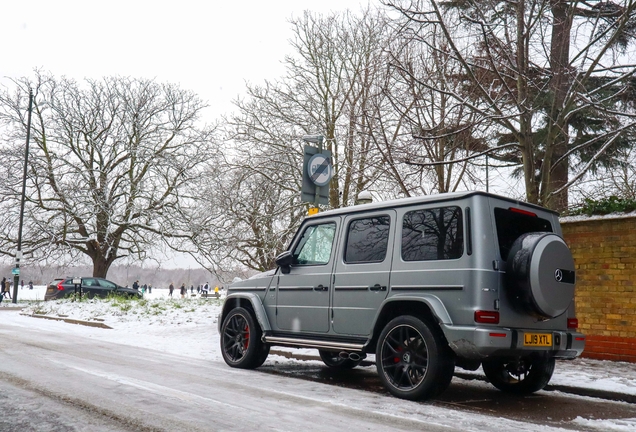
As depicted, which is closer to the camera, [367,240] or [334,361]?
[367,240]

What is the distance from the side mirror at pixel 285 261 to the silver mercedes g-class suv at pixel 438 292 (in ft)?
0.55

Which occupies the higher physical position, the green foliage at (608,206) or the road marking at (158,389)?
the green foliage at (608,206)

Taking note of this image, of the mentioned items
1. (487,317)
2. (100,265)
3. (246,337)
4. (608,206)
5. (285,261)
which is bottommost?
(246,337)

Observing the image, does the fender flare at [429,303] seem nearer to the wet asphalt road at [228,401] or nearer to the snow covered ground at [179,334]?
the wet asphalt road at [228,401]

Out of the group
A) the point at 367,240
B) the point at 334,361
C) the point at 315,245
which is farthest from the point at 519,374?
the point at 315,245

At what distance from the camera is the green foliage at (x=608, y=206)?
861 cm

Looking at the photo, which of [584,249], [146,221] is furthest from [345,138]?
[146,221]

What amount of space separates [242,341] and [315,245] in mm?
1772

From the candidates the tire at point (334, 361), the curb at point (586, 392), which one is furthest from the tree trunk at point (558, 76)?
the tire at point (334, 361)

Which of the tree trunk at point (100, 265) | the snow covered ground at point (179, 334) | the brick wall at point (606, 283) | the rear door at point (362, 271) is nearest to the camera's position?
the rear door at point (362, 271)

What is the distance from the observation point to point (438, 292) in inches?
229

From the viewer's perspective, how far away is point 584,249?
353 inches

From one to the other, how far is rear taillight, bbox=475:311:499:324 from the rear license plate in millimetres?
412

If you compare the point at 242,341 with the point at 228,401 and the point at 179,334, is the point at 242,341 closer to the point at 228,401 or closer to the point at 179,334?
the point at 228,401
